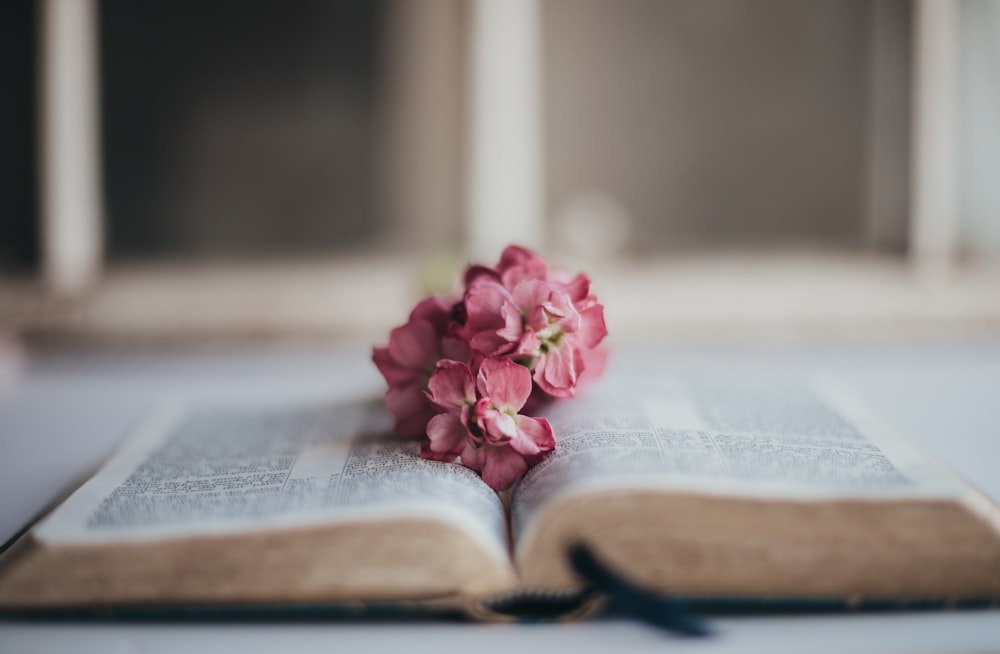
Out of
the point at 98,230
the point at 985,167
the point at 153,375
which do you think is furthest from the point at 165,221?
the point at 985,167

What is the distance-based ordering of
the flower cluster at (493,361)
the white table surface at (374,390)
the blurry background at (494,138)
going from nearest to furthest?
1. the white table surface at (374,390)
2. the flower cluster at (493,361)
3. the blurry background at (494,138)

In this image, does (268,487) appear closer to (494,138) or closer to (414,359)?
(414,359)

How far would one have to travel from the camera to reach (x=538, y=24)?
73.7 inches

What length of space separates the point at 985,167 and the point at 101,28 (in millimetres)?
1944

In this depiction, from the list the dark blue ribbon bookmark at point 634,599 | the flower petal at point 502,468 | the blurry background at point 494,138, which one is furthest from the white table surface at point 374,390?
the blurry background at point 494,138

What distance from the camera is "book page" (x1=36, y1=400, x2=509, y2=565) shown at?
0.49 meters

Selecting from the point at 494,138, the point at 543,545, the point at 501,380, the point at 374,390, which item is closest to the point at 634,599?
the point at 543,545

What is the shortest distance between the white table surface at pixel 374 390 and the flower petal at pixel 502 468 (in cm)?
11

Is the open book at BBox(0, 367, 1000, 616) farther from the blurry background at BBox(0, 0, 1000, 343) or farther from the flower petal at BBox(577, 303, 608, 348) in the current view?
the blurry background at BBox(0, 0, 1000, 343)

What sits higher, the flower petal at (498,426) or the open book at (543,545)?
the flower petal at (498,426)

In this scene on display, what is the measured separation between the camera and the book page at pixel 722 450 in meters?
0.50

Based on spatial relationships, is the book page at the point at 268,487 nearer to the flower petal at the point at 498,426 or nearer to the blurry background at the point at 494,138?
the flower petal at the point at 498,426

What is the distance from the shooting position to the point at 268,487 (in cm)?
55

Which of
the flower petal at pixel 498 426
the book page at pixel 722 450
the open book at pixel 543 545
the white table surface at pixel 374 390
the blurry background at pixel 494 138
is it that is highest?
the blurry background at pixel 494 138
